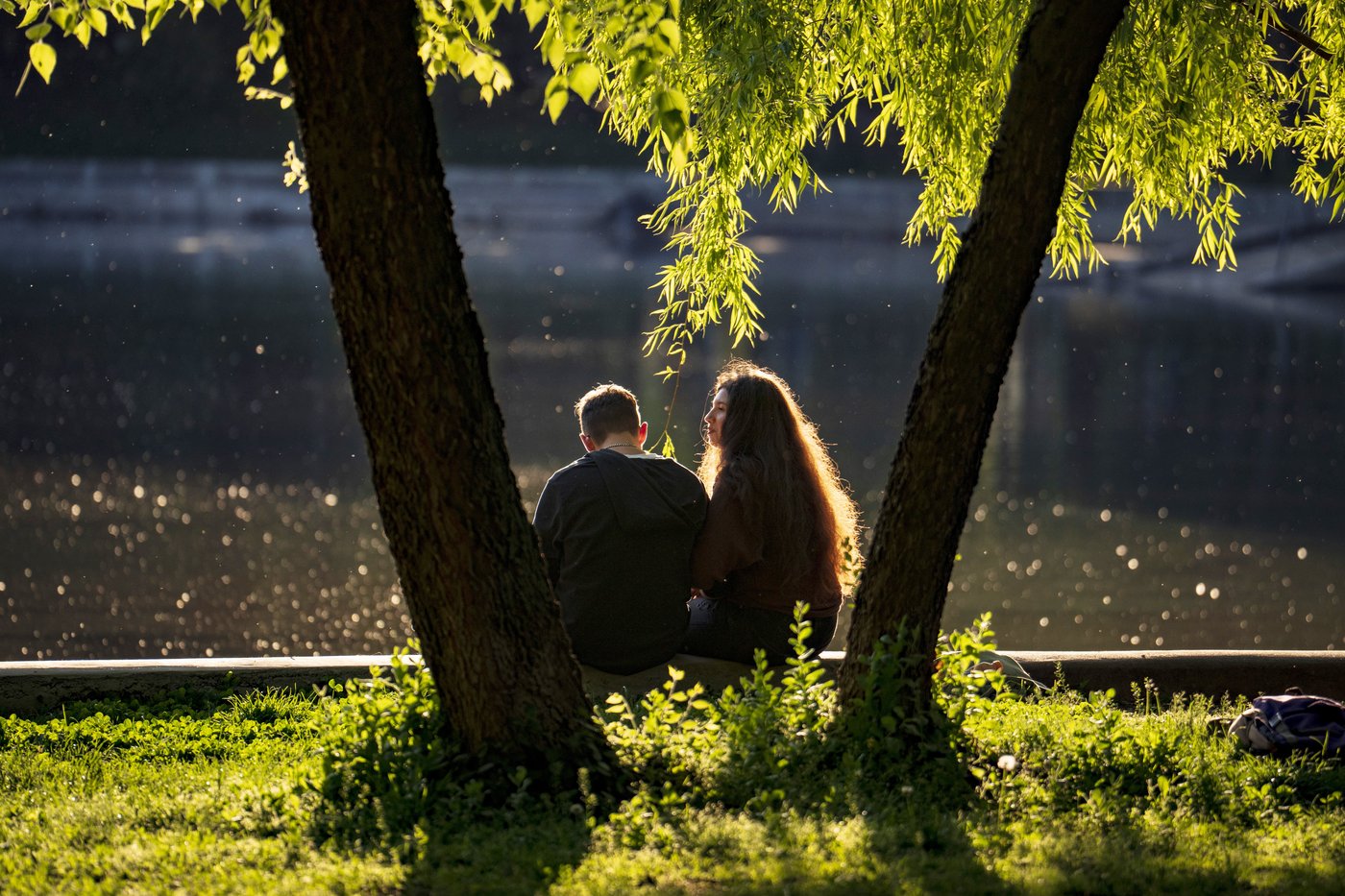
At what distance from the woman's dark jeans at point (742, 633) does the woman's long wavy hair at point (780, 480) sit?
0.20 meters

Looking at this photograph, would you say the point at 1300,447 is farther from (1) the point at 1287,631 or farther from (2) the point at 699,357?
(2) the point at 699,357

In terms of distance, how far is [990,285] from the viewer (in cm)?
395

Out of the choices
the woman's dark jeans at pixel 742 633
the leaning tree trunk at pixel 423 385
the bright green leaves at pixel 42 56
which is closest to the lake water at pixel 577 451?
the woman's dark jeans at pixel 742 633

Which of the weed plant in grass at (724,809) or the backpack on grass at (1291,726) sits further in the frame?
the backpack on grass at (1291,726)

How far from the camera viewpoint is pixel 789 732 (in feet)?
13.2

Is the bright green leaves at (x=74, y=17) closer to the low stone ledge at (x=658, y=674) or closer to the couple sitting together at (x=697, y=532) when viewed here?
the couple sitting together at (x=697, y=532)

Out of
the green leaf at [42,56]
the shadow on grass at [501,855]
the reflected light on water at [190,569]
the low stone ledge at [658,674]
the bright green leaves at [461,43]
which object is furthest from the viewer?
the reflected light on water at [190,569]

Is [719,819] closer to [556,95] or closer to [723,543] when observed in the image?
[723,543]

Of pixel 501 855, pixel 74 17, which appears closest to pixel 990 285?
pixel 501 855

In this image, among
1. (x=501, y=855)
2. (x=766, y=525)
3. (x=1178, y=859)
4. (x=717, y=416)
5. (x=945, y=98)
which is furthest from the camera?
(x=945, y=98)

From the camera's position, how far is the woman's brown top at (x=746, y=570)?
4910 millimetres

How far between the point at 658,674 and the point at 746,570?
460 millimetres

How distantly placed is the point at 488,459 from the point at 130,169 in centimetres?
4621

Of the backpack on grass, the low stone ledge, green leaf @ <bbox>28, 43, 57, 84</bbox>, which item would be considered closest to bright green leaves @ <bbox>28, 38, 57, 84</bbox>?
green leaf @ <bbox>28, 43, 57, 84</bbox>
